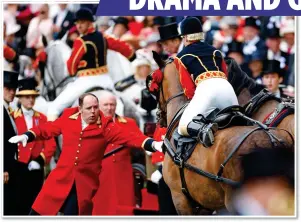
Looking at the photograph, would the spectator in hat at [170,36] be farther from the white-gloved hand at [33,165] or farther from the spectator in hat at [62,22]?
the spectator in hat at [62,22]

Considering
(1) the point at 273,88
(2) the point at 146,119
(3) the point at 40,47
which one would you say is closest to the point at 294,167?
(1) the point at 273,88

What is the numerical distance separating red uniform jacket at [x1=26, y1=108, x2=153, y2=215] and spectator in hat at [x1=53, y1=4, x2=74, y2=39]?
16.4 ft

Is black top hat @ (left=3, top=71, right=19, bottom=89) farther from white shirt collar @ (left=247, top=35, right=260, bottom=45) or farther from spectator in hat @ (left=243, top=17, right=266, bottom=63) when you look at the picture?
white shirt collar @ (left=247, top=35, right=260, bottom=45)

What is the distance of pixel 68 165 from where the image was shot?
391 inches

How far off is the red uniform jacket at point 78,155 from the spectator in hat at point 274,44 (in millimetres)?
4129

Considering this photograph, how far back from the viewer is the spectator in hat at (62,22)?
15.0m

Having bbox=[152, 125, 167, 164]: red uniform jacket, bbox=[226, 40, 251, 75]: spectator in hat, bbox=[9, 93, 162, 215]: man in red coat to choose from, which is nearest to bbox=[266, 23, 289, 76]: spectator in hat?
bbox=[226, 40, 251, 75]: spectator in hat

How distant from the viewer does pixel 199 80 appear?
30.2 ft

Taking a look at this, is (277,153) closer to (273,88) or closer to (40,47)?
(273,88)

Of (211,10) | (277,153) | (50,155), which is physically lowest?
(50,155)

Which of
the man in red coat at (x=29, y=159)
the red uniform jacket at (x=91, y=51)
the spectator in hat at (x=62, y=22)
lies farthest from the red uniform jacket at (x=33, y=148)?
the spectator in hat at (x=62, y=22)

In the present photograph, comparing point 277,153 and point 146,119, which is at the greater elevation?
point 277,153

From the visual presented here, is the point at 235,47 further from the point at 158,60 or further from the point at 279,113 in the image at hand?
the point at 279,113

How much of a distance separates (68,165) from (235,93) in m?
1.79
